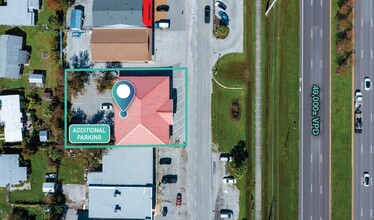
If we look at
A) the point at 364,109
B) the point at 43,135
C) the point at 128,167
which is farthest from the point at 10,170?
the point at 364,109

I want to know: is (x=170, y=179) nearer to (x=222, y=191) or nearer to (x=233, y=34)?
(x=222, y=191)

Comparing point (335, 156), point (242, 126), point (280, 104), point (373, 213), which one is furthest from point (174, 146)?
point (373, 213)

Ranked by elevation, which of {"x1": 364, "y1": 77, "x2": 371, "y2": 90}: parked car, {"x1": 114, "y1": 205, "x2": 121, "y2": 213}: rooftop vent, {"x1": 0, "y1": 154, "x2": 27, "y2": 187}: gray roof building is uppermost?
{"x1": 364, "y1": 77, "x2": 371, "y2": 90}: parked car

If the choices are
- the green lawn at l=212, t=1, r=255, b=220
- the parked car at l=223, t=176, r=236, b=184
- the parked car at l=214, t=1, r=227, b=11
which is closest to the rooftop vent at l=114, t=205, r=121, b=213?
the parked car at l=223, t=176, r=236, b=184

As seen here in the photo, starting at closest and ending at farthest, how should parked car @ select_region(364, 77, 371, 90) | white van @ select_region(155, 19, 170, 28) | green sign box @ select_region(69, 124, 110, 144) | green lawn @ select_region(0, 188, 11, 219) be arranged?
parked car @ select_region(364, 77, 371, 90) → green sign box @ select_region(69, 124, 110, 144) → white van @ select_region(155, 19, 170, 28) → green lawn @ select_region(0, 188, 11, 219)

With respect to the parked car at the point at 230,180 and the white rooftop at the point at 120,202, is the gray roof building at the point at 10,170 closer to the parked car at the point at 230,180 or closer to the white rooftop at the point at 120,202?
the white rooftop at the point at 120,202

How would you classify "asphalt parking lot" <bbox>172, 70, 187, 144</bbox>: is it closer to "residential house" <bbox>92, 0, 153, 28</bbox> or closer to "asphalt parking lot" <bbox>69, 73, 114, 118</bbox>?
"residential house" <bbox>92, 0, 153, 28</bbox>

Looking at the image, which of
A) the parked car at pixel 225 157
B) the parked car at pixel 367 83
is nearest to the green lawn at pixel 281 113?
the parked car at pixel 225 157
